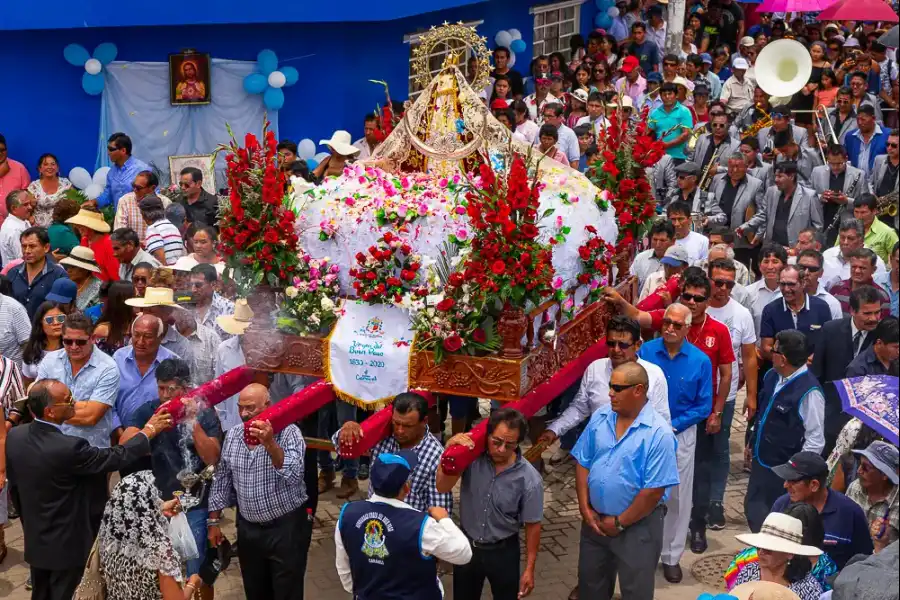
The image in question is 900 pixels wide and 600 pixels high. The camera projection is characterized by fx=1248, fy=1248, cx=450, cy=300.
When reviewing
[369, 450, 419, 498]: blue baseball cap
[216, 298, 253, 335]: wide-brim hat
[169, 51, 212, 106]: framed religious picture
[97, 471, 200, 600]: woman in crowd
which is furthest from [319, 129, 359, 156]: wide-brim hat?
[369, 450, 419, 498]: blue baseball cap

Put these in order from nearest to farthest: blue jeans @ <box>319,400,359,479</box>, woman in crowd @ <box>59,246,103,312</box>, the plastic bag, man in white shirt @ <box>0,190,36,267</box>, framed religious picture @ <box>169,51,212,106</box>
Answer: the plastic bag, blue jeans @ <box>319,400,359,479</box>, woman in crowd @ <box>59,246,103,312</box>, man in white shirt @ <box>0,190,36,267</box>, framed religious picture @ <box>169,51,212,106</box>

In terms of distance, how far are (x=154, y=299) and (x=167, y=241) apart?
2.16 m

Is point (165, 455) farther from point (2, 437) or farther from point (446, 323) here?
point (446, 323)

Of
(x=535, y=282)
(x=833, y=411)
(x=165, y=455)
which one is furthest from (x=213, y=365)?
(x=833, y=411)

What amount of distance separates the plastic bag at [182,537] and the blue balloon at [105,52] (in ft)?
32.7

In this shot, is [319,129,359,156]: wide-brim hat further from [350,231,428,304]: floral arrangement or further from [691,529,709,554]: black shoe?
[691,529,709,554]: black shoe

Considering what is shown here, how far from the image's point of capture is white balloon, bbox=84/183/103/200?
14.6 meters

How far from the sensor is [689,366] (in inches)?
329

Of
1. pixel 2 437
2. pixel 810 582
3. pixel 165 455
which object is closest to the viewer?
pixel 810 582

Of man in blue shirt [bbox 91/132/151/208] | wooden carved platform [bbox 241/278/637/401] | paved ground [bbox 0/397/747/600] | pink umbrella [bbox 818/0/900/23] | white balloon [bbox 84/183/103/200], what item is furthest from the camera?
pink umbrella [bbox 818/0/900/23]

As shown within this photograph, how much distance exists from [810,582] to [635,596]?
4.36ft

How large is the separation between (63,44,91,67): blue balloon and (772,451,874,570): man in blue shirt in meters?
11.3

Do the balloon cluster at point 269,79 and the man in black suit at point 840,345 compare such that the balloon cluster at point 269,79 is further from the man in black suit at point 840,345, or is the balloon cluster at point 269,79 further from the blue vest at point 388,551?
the blue vest at point 388,551

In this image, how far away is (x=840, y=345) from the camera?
9.13 meters
